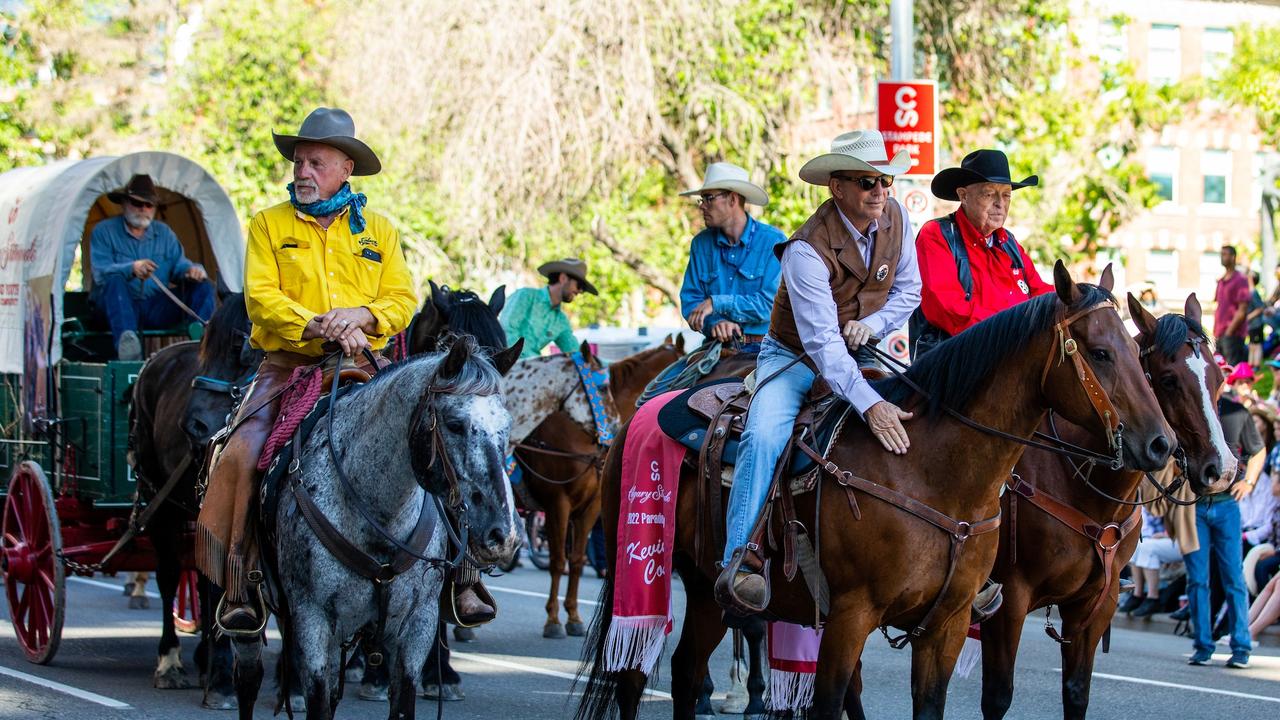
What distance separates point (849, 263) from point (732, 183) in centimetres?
295

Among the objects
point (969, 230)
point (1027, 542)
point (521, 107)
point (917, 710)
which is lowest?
point (917, 710)

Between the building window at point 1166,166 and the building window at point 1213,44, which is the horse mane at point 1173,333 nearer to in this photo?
the building window at point 1213,44

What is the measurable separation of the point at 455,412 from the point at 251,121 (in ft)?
90.4

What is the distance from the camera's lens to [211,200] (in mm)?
11258

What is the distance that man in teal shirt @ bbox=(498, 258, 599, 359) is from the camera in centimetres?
1310

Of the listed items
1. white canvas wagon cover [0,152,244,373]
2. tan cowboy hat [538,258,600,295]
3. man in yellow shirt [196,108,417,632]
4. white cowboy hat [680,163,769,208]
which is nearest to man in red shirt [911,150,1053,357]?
white cowboy hat [680,163,769,208]

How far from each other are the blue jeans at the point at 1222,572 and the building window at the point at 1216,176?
1312 inches

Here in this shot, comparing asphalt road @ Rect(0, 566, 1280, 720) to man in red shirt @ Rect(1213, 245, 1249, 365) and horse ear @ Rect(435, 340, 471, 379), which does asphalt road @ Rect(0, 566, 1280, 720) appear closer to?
horse ear @ Rect(435, 340, 471, 379)

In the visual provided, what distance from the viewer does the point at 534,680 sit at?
962 cm

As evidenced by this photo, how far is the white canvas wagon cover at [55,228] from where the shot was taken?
9906mm

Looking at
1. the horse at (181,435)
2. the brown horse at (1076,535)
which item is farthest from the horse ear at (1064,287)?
the horse at (181,435)

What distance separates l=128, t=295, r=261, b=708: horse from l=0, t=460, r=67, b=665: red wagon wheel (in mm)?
639

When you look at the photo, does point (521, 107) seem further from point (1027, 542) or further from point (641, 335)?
point (1027, 542)

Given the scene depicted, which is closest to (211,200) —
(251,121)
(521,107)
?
(521,107)
